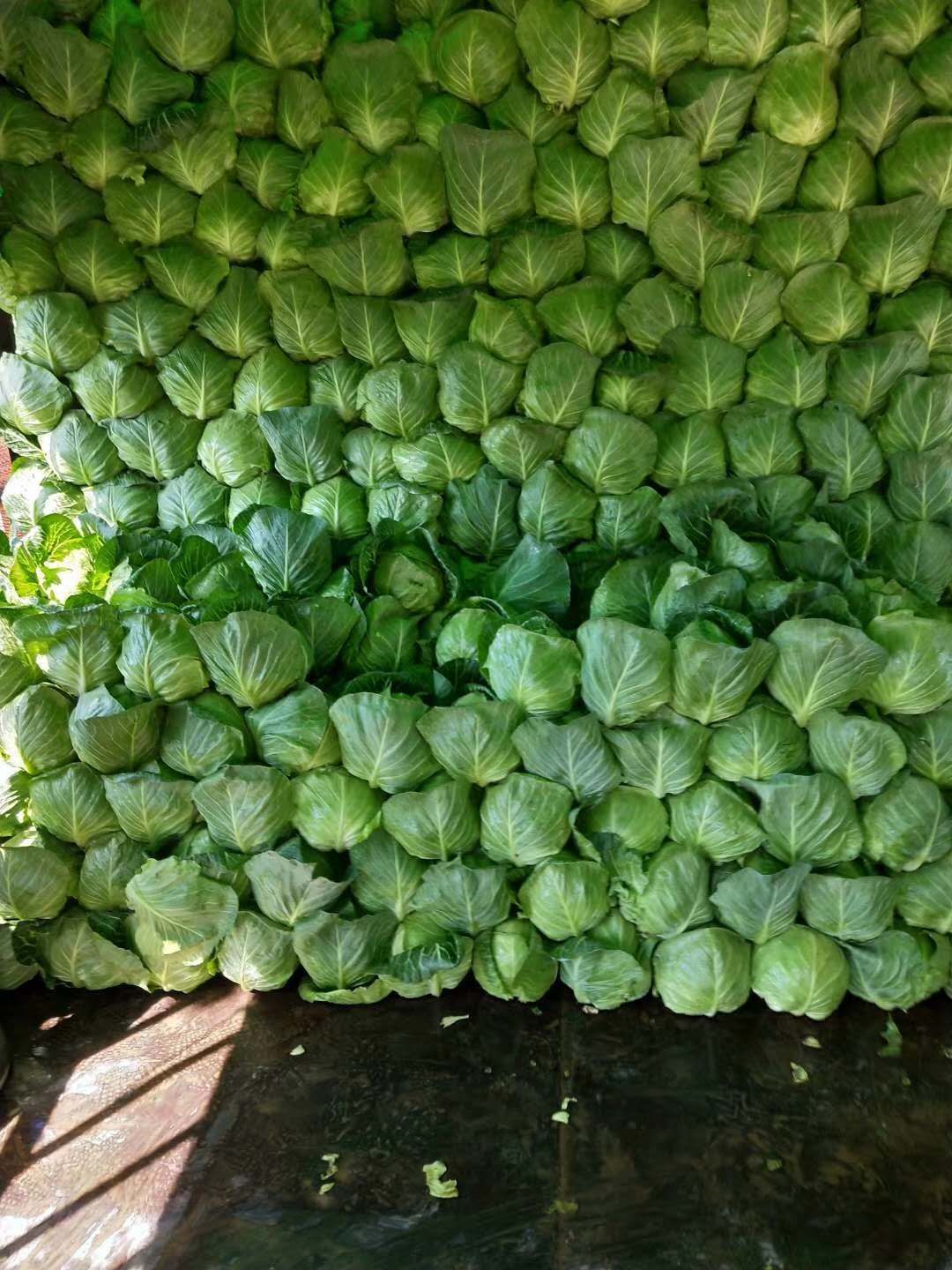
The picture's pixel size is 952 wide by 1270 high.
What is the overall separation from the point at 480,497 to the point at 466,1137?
7.13ft

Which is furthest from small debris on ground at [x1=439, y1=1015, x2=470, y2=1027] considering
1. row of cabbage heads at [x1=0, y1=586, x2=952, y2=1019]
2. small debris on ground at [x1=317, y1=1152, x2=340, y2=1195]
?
small debris on ground at [x1=317, y1=1152, x2=340, y2=1195]

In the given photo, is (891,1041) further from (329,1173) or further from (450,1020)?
(329,1173)

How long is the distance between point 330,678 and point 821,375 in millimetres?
2142

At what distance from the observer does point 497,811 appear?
3023mm

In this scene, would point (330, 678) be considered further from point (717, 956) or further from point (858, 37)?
point (858, 37)

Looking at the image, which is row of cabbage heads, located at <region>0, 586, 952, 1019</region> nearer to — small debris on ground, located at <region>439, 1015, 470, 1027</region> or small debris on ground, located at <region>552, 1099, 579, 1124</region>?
small debris on ground, located at <region>439, 1015, 470, 1027</region>

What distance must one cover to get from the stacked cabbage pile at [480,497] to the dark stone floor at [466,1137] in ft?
Answer: 0.52

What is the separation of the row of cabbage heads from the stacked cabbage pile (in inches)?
0.6

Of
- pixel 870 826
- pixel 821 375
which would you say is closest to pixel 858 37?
pixel 821 375

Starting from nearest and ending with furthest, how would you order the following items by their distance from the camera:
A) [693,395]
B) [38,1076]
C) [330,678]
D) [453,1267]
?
[453,1267] → [38,1076] → [330,678] → [693,395]

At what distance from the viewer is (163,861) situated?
3.03 m

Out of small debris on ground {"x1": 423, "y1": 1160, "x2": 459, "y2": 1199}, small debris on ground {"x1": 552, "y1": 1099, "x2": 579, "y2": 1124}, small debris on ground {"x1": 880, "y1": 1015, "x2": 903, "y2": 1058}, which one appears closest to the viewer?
small debris on ground {"x1": 423, "y1": 1160, "x2": 459, "y2": 1199}

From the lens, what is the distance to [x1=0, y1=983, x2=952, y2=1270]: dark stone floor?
93.2 inches

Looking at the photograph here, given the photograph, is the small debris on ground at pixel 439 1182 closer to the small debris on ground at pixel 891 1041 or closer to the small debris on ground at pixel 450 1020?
the small debris on ground at pixel 450 1020
